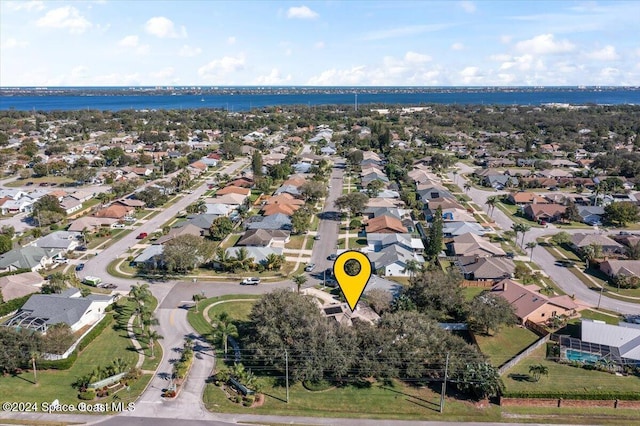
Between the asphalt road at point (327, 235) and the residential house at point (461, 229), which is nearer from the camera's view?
the asphalt road at point (327, 235)

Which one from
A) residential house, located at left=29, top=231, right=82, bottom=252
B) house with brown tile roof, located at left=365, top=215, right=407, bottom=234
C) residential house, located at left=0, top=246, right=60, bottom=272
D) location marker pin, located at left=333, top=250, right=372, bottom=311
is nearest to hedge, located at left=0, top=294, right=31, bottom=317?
residential house, located at left=0, top=246, right=60, bottom=272

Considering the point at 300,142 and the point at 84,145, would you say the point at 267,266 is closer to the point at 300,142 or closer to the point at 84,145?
the point at 300,142

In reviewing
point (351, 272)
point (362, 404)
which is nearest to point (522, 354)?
point (362, 404)

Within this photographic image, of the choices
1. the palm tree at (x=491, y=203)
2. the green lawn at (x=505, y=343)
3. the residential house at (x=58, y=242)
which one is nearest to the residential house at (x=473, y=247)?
the palm tree at (x=491, y=203)

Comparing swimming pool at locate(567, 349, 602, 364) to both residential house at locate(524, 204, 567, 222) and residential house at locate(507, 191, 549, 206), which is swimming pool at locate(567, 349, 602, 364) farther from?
residential house at locate(507, 191, 549, 206)

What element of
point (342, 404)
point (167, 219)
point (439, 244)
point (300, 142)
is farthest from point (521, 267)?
point (300, 142)

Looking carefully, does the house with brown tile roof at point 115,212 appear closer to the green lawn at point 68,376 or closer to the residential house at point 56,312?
the residential house at point 56,312
